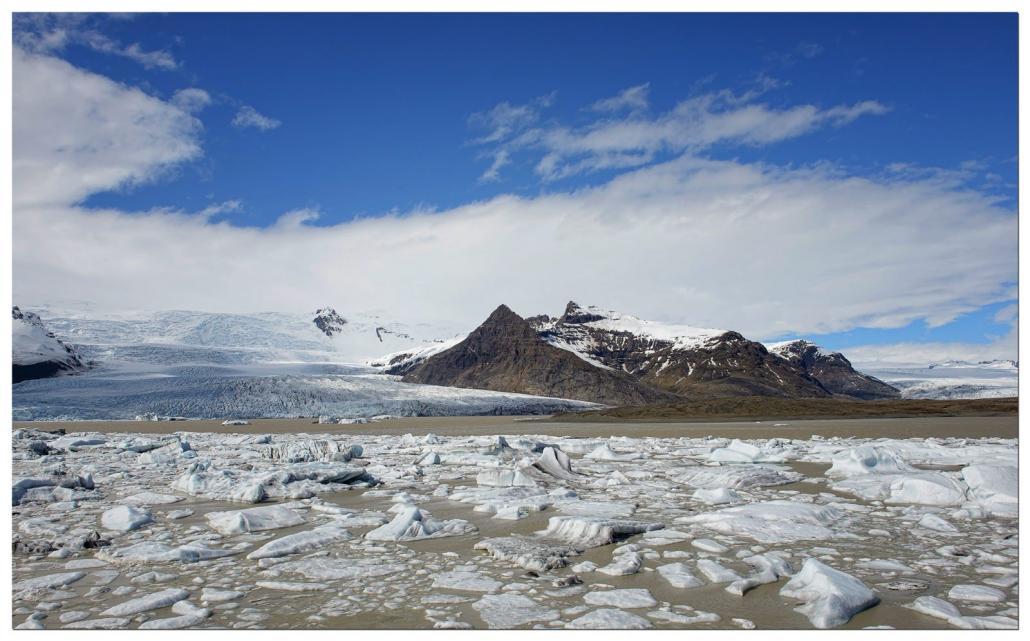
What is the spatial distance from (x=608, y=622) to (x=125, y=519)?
5111mm

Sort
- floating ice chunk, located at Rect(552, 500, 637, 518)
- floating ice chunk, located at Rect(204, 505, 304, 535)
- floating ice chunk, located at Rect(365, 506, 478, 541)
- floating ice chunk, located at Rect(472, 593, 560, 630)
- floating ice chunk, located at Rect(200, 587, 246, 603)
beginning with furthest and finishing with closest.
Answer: floating ice chunk, located at Rect(552, 500, 637, 518) < floating ice chunk, located at Rect(204, 505, 304, 535) < floating ice chunk, located at Rect(365, 506, 478, 541) < floating ice chunk, located at Rect(200, 587, 246, 603) < floating ice chunk, located at Rect(472, 593, 560, 630)

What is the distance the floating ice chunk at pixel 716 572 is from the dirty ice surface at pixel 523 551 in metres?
0.02

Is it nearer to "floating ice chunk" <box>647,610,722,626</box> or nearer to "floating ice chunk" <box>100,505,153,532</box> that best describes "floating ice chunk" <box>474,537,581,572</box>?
"floating ice chunk" <box>647,610,722,626</box>

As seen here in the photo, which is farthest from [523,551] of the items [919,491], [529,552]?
Result: [919,491]

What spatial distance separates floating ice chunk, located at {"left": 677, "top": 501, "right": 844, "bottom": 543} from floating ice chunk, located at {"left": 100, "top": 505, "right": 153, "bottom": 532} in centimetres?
542

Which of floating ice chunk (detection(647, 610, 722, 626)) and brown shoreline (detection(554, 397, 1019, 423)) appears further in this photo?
brown shoreline (detection(554, 397, 1019, 423))

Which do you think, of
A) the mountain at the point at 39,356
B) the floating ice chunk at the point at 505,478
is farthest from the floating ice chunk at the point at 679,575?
the mountain at the point at 39,356

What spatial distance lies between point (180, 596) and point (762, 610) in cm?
353

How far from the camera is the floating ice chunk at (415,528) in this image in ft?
17.1

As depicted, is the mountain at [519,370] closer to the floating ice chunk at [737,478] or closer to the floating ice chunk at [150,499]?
the floating ice chunk at [737,478]

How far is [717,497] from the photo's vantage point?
6.74 metres

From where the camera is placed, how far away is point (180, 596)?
370 centimetres


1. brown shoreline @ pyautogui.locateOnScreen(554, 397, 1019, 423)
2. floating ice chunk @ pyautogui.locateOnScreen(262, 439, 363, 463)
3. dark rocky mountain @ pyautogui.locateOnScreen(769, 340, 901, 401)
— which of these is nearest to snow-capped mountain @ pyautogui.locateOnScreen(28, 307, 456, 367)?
brown shoreline @ pyautogui.locateOnScreen(554, 397, 1019, 423)

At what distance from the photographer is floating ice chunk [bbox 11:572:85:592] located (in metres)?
3.98
